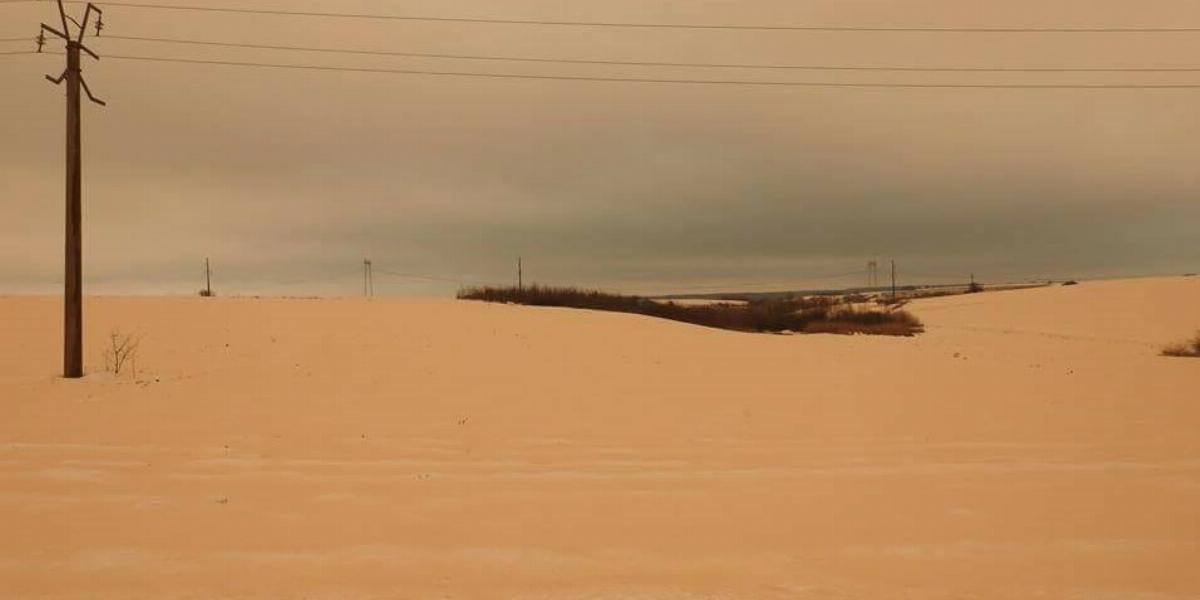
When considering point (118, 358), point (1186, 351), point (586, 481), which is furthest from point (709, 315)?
point (586, 481)

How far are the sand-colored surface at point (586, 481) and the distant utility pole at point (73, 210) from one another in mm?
592

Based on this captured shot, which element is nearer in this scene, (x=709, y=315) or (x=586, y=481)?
(x=586, y=481)

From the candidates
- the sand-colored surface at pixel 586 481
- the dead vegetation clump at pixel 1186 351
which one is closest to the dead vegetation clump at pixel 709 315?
the dead vegetation clump at pixel 1186 351

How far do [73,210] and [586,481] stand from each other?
929 cm

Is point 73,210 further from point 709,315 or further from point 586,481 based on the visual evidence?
point 709,315

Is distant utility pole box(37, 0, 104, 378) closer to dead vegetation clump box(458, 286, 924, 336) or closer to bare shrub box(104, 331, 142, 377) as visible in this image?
bare shrub box(104, 331, 142, 377)

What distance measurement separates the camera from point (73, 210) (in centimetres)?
1028

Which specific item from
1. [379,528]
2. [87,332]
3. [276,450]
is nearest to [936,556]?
[379,528]

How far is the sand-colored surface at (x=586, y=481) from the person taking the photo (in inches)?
135

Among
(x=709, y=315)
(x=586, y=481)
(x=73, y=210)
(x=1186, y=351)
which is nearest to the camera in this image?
(x=586, y=481)

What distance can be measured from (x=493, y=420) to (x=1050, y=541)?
5.26m

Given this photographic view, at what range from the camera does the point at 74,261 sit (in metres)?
10.3

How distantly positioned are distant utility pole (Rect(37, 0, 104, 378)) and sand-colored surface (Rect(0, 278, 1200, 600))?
1.94 ft

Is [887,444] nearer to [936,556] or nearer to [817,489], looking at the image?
[817,489]
